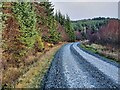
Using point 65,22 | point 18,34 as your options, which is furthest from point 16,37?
A: point 65,22

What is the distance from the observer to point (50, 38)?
200ft

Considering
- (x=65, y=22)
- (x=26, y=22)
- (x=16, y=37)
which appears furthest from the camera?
(x=65, y=22)

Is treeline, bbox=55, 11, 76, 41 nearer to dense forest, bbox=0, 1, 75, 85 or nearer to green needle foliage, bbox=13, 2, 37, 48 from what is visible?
dense forest, bbox=0, 1, 75, 85

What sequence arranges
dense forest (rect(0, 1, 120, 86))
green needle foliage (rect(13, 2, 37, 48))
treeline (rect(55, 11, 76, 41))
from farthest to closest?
treeline (rect(55, 11, 76, 41)), green needle foliage (rect(13, 2, 37, 48)), dense forest (rect(0, 1, 120, 86))

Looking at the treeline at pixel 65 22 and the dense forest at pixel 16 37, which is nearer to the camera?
the dense forest at pixel 16 37

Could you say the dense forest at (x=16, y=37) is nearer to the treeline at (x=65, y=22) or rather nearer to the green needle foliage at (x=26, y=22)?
the green needle foliage at (x=26, y=22)

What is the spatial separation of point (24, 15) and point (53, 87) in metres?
20.2

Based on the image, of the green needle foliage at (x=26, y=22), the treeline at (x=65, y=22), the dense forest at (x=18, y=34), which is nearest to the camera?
the dense forest at (x=18, y=34)

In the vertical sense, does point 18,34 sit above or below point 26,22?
below

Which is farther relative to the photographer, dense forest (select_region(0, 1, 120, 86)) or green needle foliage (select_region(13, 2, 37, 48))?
green needle foliage (select_region(13, 2, 37, 48))

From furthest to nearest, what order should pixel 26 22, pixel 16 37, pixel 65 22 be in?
pixel 65 22 → pixel 26 22 → pixel 16 37

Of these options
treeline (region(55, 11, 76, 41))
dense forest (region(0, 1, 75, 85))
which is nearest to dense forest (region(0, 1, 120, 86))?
dense forest (region(0, 1, 75, 85))

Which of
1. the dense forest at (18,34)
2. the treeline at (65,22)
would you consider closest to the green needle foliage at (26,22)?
the dense forest at (18,34)

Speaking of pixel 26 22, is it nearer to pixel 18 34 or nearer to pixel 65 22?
pixel 18 34
